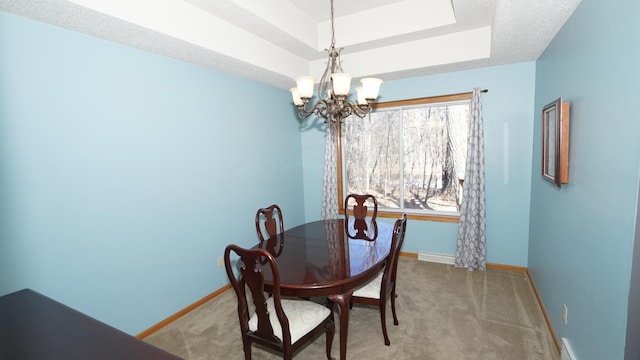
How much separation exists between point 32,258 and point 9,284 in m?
0.17

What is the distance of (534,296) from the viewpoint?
2910 millimetres

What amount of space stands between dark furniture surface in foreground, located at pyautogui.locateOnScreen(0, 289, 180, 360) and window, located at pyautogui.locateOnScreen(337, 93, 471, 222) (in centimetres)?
346

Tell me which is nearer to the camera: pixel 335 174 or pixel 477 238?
pixel 477 238

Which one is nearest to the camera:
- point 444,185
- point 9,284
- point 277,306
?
point 277,306

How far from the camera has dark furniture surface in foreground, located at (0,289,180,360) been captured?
108 centimetres

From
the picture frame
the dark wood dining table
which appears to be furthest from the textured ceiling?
the dark wood dining table

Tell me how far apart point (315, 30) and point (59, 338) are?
3.38 metres

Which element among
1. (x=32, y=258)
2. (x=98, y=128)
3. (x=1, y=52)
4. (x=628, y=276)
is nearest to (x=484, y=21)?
(x=628, y=276)

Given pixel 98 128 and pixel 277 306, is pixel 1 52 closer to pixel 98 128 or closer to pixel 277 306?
pixel 98 128

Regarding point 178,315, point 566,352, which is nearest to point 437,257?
point 566,352

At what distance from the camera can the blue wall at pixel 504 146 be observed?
332cm

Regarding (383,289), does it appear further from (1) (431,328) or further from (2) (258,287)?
(2) (258,287)

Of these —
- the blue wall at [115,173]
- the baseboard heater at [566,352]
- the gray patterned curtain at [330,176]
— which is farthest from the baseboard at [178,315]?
the baseboard heater at [566,352]

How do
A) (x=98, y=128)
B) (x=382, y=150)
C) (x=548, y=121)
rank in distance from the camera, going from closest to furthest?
(x=98, y=128), (x=548, y=121), (x=382, y=150)
